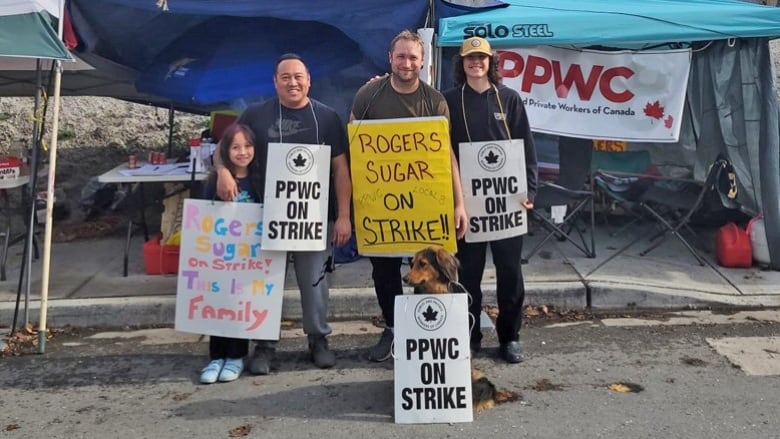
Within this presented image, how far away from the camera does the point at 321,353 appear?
4.80 m

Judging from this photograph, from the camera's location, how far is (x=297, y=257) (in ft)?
15.3

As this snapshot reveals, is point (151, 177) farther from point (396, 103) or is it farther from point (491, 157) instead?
point (491, 157)

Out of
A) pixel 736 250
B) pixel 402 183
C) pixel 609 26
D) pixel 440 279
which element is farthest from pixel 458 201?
pixel 736 250

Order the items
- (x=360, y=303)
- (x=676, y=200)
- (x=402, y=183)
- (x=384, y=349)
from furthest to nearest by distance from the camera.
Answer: (x=676, y=200) → (x=360, y=303) → (x=384, y=349) → (x=402, y=183)

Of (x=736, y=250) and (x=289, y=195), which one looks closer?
(x=289, y=195)

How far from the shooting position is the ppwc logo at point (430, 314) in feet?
13.1

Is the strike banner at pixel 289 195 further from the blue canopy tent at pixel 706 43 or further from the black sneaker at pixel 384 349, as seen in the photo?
the blue canopy tent at pixel 706 43

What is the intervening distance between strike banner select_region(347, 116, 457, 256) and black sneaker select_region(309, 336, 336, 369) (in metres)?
0.71

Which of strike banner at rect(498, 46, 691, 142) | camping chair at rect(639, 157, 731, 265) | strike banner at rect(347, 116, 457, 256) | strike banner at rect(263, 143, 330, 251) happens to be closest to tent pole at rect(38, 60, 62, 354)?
strike banner at rect(263, 143, 330, 251)

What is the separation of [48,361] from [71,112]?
6.99 m

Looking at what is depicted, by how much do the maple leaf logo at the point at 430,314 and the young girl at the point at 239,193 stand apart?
125 centimetres

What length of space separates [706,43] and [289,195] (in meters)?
4.12

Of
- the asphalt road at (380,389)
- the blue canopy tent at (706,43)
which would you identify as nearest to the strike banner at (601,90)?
the blue canopy tent at (706,43)

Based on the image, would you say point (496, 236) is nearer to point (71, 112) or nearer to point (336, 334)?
point (336, 334)
